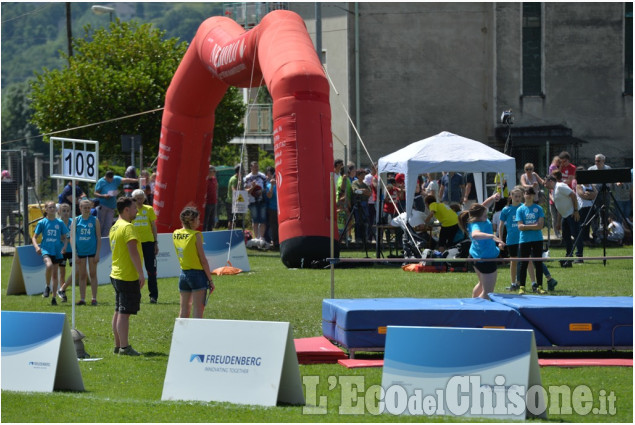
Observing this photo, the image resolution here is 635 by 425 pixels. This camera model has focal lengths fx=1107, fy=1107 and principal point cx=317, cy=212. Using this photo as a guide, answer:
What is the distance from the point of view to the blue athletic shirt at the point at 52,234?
17109mm

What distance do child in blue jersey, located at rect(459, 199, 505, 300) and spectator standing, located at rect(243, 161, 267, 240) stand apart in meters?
10.6

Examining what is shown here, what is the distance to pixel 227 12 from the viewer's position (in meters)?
44.3

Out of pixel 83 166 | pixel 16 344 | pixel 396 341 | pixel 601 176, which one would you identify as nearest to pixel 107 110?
pixel 601 176

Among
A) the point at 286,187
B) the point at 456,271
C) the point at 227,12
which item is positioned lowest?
the point at 456,271

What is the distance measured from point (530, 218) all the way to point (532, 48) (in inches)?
1002

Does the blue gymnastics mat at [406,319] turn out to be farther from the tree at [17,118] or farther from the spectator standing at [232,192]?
the tree at [17,118]

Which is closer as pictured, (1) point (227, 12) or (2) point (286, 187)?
(2) point (286, 187)

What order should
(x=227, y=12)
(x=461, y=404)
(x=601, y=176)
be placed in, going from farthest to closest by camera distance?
1. (x=227, y=12)
2. (x=601, y=176)
3. (x=461, y=404)

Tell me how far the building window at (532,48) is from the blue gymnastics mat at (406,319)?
30.1 meters

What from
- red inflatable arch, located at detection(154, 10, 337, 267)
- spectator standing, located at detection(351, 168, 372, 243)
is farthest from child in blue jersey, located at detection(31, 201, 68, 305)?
spectator standing, located at detection(351, 168, 372, 243)

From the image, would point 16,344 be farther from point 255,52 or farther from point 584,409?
point 255,52

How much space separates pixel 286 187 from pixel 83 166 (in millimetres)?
6408

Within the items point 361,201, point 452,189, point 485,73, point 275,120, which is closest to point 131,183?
point 361,201

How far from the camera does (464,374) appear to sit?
8.77 m
